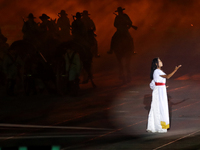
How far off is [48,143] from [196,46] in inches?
941

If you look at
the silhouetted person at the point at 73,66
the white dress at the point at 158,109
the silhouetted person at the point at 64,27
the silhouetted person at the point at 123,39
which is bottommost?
the white dress at the point at 158,109

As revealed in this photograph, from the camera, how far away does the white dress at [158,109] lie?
38.1 ft

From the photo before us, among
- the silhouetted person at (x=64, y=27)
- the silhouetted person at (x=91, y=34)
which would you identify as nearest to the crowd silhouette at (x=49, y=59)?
the silhouetted person at (x=91, y=34)

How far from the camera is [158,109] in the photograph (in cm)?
1184

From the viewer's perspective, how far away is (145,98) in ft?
55.2

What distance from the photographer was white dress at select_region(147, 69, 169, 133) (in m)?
11.6

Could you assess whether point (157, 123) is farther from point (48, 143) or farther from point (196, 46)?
point (196, 46)

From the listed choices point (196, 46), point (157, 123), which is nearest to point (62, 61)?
point (157, 123)

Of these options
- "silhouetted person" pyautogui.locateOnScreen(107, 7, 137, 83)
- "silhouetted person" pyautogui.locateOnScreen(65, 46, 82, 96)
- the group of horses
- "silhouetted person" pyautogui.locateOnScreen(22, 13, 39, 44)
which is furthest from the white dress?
"silhouetted person" pyautogui.locateOnScreen(22, 13, 39, 44)

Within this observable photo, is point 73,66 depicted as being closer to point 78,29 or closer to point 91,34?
point 78,29

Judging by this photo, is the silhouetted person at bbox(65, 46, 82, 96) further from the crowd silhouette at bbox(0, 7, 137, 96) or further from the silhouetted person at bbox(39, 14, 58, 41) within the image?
the silhouetted person at bbox(39, 14, 58, 41)

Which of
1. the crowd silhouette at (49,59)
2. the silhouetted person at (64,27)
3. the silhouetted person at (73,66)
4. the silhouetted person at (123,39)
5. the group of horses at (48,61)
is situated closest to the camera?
the silhouetted person at (73,66)

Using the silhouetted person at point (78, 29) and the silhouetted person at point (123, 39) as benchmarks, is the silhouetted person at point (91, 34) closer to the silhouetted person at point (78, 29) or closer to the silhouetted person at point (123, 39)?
the silhouetted person at point (123, 39)

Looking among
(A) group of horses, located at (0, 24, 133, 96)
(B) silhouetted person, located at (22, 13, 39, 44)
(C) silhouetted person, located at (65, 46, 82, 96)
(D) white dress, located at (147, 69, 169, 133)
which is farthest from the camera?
(B) silhouetted person, located at (22, 13, 39, 44)
